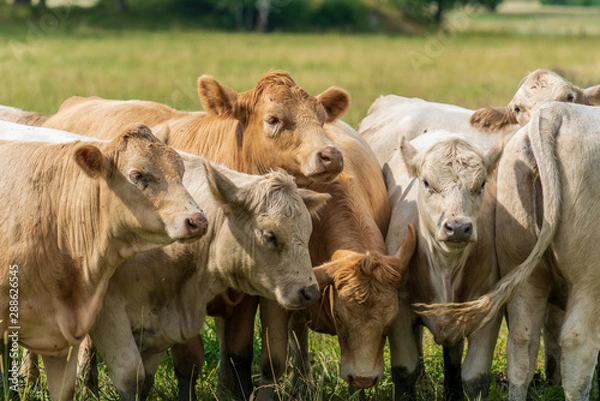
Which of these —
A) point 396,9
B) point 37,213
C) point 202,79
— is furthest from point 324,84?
point 396,9

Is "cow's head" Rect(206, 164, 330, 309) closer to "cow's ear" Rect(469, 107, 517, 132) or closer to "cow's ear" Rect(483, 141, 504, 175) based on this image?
"cow's ear" Rect(483, 141, 504, 175)

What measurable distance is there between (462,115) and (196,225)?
15.0ft

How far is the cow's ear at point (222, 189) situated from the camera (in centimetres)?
565

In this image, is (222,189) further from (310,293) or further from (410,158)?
(410,158)

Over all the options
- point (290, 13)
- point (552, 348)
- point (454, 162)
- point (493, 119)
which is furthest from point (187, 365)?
point (290, 13)

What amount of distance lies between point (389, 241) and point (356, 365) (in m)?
1.08

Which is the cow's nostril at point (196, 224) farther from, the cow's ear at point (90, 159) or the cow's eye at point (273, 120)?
the cow's eye at point (273, 120)

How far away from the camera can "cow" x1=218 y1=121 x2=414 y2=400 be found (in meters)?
6.04

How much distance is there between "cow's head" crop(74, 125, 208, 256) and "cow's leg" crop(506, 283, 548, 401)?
7.64 feet

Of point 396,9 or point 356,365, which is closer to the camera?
point 356,365

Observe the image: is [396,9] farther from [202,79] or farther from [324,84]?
[202,79]

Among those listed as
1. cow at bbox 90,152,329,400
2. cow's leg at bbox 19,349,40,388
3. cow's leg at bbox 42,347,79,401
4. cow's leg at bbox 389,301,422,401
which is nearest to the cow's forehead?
cow at bbox 90,152,329,400

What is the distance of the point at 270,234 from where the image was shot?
18.6 feet

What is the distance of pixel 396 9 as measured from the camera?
55531 millimetres
